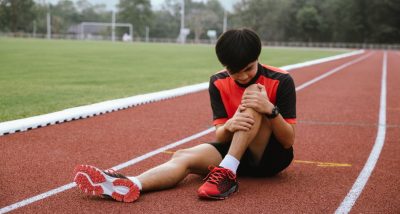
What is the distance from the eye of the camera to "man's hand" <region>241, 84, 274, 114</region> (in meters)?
3.63

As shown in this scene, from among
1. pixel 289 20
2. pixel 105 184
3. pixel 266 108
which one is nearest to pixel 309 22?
pixel 289 20

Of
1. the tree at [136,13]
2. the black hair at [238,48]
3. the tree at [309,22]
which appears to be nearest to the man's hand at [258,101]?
the black hair at [238,48]

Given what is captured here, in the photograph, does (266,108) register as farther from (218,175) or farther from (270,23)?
(270,23)

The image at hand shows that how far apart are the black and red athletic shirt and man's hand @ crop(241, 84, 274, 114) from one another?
0.77ft

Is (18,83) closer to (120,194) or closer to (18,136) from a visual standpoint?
(18,136)

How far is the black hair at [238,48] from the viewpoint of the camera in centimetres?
347

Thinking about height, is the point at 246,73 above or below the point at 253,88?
above

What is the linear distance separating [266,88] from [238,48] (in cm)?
60

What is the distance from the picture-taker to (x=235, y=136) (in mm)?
3779

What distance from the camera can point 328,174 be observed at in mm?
4691

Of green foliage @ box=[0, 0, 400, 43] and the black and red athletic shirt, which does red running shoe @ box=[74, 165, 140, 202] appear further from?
green foliage @ box=[0, 0, 400, 43]

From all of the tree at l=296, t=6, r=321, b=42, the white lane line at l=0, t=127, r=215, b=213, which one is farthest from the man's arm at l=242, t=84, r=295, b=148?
the tree at l=296, t=6, r=321, b=42

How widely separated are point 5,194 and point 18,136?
247cm

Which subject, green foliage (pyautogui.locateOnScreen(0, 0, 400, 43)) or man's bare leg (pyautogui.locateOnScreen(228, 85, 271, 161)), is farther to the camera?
green foliage (pyautogui.locateOnScreen(0, 0, 400, 43))
